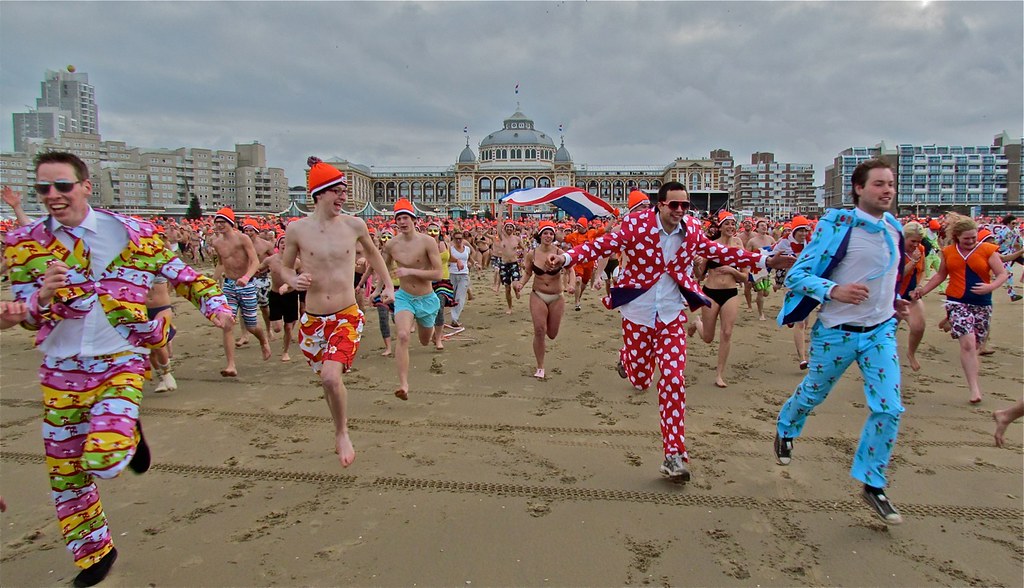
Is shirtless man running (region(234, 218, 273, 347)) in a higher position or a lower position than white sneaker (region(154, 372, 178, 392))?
higher

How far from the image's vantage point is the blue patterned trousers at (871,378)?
3195 millimetres

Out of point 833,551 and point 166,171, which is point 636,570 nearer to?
point 833,551

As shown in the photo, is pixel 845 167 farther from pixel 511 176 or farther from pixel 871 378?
pixel 871 378

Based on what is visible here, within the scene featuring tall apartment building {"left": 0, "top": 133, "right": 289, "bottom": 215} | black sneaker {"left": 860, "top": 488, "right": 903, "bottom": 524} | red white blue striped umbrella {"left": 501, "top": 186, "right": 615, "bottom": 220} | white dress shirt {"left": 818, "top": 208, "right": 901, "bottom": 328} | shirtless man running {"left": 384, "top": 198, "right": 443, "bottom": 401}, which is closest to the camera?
black sneaker {"left": 860, "top": 488, "right": 903, "bottom": 524}

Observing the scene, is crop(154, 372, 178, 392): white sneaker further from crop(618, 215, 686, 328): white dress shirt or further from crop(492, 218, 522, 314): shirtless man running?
crop(492, 218, 522, 314): shirtless man running

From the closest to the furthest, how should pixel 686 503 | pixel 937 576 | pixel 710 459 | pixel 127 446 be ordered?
pixel 127 446 → pixel 937 576 → pixel 686 503 → pixel 710 459

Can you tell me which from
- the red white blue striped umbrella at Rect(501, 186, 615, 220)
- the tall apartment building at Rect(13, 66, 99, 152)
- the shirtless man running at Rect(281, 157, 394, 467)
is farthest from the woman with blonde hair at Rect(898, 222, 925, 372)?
the tall apartment building at Rect(13, 66, 99, 152)

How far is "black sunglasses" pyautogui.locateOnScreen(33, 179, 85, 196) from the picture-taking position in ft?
8.57

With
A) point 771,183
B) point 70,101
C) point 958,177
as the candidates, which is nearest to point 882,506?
point 958,177

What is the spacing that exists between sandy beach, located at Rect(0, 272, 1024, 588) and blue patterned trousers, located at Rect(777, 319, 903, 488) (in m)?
0.38

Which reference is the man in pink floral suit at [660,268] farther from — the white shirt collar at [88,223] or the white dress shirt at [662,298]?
the white shirt collar at [88,223]

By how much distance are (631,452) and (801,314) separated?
63.3 inches

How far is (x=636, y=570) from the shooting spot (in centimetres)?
285

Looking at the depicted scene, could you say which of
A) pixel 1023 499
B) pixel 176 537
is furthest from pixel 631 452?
pixel 176 537
